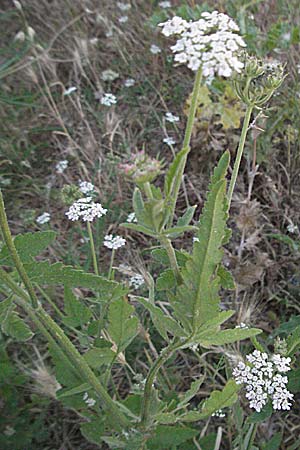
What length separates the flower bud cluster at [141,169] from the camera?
69 centimetres

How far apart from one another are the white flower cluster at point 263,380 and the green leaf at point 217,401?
0.08 feet

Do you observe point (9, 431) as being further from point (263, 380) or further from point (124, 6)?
point (124, 6)

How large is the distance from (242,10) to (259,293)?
97 cm

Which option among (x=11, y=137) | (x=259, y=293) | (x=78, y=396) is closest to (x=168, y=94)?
(x=11, y=137)

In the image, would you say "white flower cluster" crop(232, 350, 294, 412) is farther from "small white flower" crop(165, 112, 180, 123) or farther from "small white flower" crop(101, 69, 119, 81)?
"small white flower" crop(101, 69, 119, 81)

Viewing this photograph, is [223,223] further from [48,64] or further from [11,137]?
[48,64]

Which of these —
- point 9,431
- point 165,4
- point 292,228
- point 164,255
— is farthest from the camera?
point 165,4

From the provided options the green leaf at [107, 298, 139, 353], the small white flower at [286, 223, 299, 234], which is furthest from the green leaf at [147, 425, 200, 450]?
the small white flower at [286, 223, 299, 234]

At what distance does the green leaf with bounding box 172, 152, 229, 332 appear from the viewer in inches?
28.7

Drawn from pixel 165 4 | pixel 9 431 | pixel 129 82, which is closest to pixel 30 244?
pixel 9 431

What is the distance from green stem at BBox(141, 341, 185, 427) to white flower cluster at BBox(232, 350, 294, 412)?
14 cm

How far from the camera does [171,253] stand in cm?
81

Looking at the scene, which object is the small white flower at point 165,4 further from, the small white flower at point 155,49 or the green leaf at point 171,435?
the green leaf at point 171,435

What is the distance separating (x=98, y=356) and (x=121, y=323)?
0.07 m
